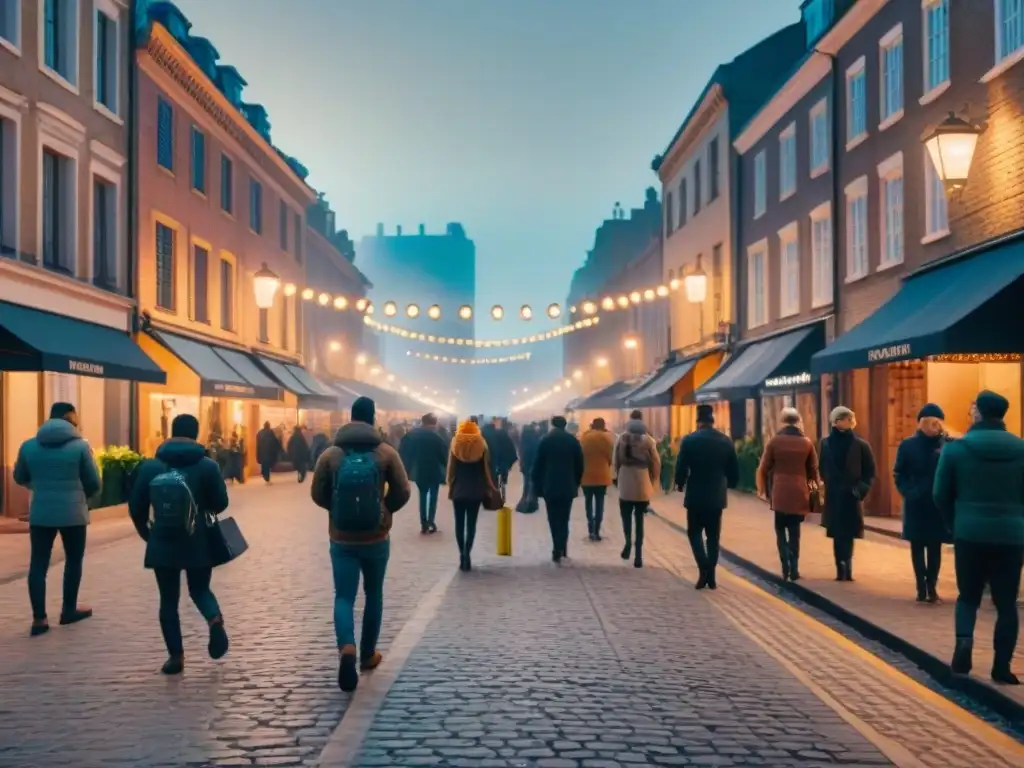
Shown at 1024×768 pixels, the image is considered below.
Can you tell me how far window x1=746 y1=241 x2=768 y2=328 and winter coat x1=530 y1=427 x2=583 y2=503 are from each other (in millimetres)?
15092

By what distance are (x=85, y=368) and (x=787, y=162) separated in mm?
15474

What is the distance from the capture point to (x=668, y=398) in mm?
33094

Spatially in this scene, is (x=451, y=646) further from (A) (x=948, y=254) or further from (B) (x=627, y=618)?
(A) (x=948, y=254)


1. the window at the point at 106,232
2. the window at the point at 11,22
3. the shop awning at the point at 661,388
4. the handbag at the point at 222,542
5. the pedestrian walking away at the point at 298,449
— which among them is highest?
the window at the point at 11,22

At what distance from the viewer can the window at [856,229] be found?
21359 millimetres

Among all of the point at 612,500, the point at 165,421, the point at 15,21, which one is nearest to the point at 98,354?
the point at 15,21

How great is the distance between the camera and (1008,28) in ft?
49.9

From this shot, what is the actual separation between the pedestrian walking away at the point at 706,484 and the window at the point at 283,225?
30699mm

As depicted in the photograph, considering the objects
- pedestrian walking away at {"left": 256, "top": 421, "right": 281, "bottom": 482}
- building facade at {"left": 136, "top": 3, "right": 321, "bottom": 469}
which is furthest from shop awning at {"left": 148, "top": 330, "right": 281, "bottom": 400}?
pedestrian walking away at {"left": 256, "top": 421, "right": 281, "bottom": 482}

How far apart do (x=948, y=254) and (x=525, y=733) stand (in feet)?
42.4

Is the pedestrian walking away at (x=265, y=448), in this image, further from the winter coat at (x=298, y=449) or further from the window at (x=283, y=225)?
the window at (x=283, y=225)

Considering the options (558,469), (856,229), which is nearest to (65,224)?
(558,469)

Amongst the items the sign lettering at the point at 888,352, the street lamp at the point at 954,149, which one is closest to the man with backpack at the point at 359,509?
the street lamp at the point at 954,149

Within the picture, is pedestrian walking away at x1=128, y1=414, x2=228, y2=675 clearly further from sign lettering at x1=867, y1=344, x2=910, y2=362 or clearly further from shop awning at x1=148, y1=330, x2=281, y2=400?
shop awning at x1=148, y1=330, x2=281, y2=400
